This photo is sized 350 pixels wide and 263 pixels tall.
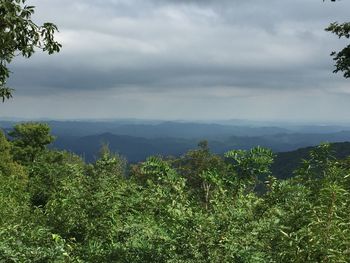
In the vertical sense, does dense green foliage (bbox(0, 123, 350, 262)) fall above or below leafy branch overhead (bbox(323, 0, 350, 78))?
below

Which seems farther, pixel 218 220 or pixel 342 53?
pixel 342 53

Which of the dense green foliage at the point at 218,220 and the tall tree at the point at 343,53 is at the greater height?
the tall tree at the point at 343,53

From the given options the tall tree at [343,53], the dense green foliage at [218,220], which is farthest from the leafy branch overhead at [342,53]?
the dense green foliage at [218,220]

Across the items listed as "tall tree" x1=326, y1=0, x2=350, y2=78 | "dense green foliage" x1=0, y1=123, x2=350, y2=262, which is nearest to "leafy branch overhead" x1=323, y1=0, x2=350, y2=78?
"tall tree" x1=326, y1=0, x2=350, y2=78

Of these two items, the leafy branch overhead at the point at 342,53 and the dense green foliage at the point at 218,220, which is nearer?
the dense green foliage at the point at 218,220

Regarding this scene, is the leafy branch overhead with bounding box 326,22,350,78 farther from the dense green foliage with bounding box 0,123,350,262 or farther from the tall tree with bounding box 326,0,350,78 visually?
the dense green foliage with bounding box 0,123,350,262

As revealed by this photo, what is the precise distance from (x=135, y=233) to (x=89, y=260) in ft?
3.88

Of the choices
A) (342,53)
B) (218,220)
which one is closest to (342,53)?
(342,53)

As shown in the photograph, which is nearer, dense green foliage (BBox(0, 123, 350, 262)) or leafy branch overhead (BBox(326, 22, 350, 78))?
dense green foliage (BBox(0, 123, 350, 262))

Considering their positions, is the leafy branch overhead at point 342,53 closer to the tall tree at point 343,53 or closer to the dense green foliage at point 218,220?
the tall tree at point 343,53

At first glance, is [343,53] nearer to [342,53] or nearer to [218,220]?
[342,53]

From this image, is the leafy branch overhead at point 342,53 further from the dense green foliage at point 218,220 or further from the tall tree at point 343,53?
the dense green foliage at point 218,220

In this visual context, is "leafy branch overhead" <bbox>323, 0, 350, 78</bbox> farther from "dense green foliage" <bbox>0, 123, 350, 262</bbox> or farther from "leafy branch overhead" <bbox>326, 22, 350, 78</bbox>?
"dense green foliage" <bbox>0, 123, 350, 262</bbox>

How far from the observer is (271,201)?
8992 mm
